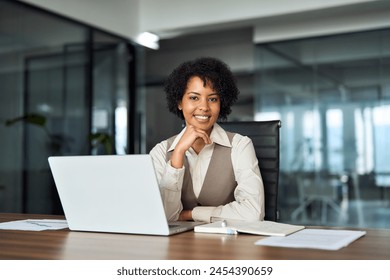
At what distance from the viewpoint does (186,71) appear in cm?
219

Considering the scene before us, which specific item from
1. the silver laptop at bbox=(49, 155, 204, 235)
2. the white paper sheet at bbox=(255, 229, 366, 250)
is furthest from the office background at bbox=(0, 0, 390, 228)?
the white paper sheet at bbox=(255, 229, 366, 250)

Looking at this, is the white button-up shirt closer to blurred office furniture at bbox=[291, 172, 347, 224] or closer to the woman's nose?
the woman's nose

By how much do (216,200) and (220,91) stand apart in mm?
481

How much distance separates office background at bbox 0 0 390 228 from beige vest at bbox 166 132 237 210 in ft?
9.99

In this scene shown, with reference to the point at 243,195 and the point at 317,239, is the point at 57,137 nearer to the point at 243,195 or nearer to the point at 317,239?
the point at 243,195

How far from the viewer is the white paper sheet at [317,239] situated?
120 centimetres

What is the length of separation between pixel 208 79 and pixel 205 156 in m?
0.34

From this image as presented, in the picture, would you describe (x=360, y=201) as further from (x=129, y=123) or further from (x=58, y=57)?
(x=58, y=57)

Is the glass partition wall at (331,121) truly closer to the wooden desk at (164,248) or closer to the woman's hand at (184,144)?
the woman's hand at (184,144)

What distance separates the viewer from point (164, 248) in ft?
4.00

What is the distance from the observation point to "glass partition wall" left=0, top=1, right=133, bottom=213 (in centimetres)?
464

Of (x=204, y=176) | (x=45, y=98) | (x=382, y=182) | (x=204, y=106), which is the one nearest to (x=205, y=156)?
(x=204, y=176)
